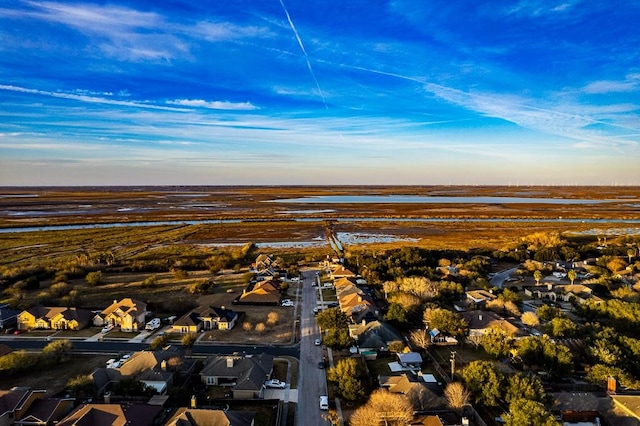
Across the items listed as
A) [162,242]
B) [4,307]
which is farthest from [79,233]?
[4,307]

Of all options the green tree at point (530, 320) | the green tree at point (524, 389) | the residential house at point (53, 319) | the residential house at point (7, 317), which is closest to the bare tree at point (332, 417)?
the green tree at point (524, 389)

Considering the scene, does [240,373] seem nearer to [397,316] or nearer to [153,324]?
[153,324]

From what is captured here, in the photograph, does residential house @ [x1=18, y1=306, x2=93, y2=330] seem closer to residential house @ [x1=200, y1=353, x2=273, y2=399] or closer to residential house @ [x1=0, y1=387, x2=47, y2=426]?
residential house @ [x1=0, y1=387, x2=47, y2=426]

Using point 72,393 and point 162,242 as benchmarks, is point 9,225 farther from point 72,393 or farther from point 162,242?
point 72,393

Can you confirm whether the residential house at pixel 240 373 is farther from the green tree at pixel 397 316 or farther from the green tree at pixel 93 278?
the green tree at pixel 93 278

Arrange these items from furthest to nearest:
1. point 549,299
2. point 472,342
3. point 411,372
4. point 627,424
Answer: point 549,299 < point 472,342 < point 411,372 < point 627,424

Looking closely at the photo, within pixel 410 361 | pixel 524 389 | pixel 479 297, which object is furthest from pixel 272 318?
pixel 524 389
